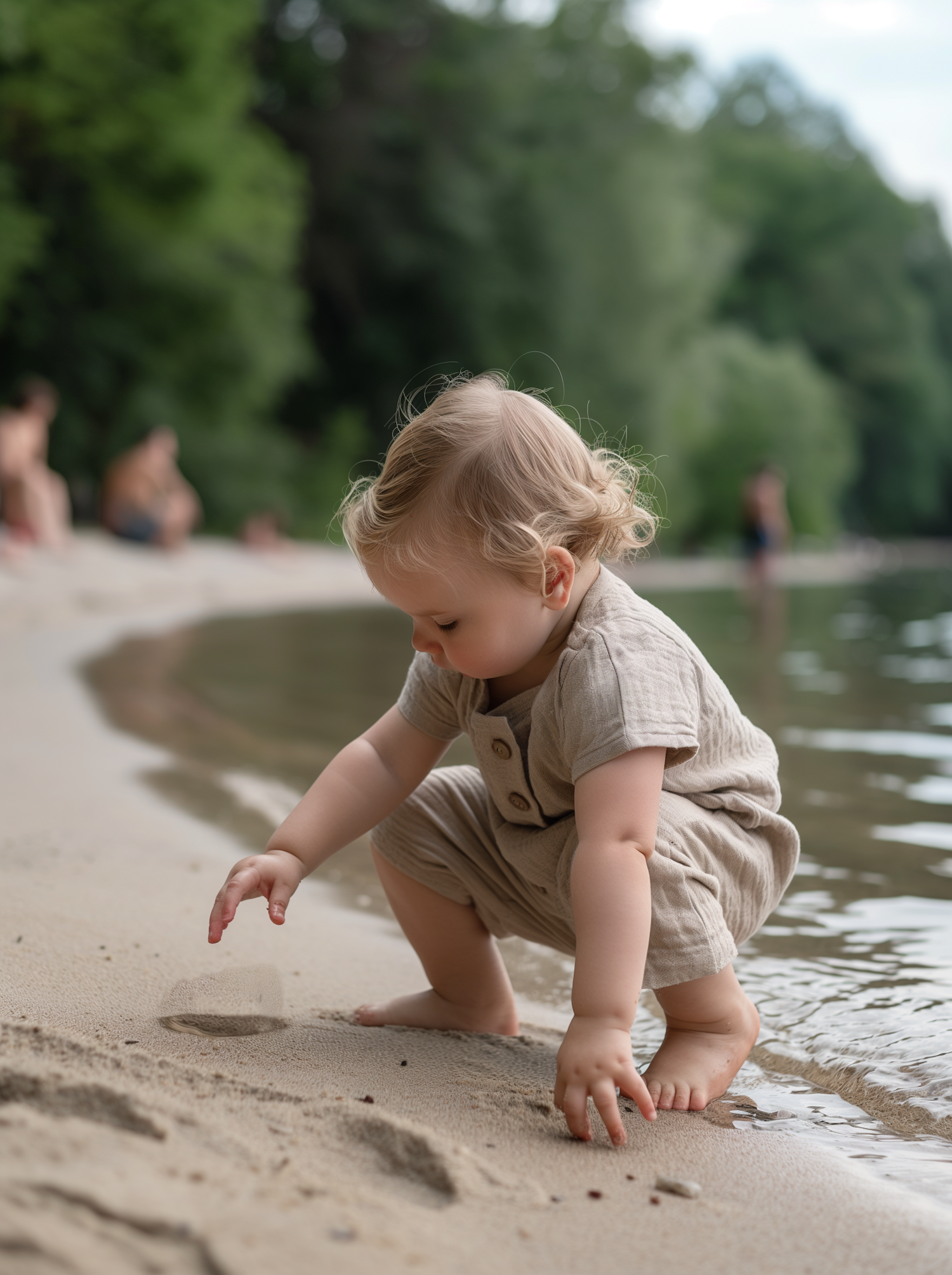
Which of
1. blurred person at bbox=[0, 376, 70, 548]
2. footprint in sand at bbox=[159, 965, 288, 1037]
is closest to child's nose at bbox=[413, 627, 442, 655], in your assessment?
footprint in sand at bbox=[159, 965, 288, 1037]

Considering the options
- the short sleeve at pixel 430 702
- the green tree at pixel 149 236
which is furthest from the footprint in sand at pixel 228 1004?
the green tree at pixel 149 236

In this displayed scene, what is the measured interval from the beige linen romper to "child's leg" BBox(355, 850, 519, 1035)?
0.03 meters

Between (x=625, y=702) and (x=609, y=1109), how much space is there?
0.46m

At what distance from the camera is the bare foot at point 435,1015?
6.22ft

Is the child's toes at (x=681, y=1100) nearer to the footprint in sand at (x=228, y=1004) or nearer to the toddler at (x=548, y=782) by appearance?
the toddler at (x=548, y=782)

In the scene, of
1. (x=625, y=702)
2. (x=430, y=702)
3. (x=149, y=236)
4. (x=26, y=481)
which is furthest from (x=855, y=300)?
(x=625, y=702)

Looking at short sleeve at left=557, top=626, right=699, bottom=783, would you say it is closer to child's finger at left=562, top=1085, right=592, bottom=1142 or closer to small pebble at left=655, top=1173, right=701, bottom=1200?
child's finger at left=562, top=1085, right=592, bottom=1142

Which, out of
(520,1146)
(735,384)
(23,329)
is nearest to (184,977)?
(520,1146)

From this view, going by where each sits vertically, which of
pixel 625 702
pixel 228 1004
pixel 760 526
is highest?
pixel 760 526

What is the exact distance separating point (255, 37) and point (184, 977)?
22.9 meters

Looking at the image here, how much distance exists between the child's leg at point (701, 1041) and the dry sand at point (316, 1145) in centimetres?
4

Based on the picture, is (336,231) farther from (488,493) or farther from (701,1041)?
(701,1041)

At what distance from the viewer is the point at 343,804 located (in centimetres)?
190

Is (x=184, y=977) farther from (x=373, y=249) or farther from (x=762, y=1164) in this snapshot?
(x=373, y=249)
